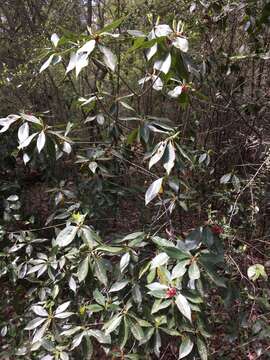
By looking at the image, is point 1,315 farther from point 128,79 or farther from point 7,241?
point 128,79

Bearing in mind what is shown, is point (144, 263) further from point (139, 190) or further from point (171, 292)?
point (139, 190)

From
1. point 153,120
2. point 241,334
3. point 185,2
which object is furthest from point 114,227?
point 185,2

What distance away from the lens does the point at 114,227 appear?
141 inches

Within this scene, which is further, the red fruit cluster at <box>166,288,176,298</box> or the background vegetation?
the background vegetation

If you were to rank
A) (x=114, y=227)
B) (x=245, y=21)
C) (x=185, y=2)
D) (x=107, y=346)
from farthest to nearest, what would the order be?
(x=114, y=227)
(x=185, y=2)
(x=245, y=21)
(x=107, y=346)

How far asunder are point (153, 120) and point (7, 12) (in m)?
3.43

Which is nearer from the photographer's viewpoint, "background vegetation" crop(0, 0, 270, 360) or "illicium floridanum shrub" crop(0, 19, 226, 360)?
"illicium floridanum shrub" crop(0, 19, 226, 360)

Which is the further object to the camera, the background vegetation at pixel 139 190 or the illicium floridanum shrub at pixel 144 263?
the background vegetation at pixel 139 190

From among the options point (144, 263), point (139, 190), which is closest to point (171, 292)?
point (144, 263)

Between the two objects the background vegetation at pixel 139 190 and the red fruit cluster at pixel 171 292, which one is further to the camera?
the background vegetation at pixel 139 190

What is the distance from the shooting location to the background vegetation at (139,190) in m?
1.65

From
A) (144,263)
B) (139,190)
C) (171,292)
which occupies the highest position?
(171,292)

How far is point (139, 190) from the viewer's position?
2871 millimetres

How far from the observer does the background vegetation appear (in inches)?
64.9
